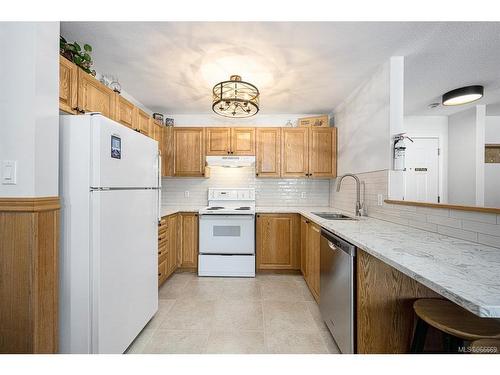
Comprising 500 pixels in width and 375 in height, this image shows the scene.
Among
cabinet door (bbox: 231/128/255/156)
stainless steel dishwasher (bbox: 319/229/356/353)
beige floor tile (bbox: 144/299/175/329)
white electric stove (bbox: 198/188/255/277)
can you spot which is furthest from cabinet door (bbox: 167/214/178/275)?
stainless steel dishwasher (bbox: 319/229/356/353)

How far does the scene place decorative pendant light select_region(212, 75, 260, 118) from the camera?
2.09m

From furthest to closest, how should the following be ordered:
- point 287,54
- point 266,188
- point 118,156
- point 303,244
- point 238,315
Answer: point 266,188 → point 303,244 → point 238,315 → point 287,54 → point 118,156

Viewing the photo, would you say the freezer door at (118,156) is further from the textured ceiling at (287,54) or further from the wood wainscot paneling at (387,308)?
the wood wainscot paneling at (387,308)

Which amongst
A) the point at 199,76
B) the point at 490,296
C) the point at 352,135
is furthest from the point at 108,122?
the point at 352,135

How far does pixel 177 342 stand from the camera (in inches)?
69.0

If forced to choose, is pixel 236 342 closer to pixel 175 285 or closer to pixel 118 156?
pixel 175 285

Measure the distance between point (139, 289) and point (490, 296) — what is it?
193cm

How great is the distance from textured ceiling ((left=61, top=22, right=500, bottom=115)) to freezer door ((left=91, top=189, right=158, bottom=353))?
1264mm

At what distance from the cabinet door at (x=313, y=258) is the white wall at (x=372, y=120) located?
35.8 inches

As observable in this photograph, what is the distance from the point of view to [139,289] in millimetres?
1733

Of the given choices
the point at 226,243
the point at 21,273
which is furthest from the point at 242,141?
the point at 21,273

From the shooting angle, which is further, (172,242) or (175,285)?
(172,242)

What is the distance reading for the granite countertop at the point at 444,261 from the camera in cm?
69

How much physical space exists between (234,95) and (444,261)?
1.96 metres
